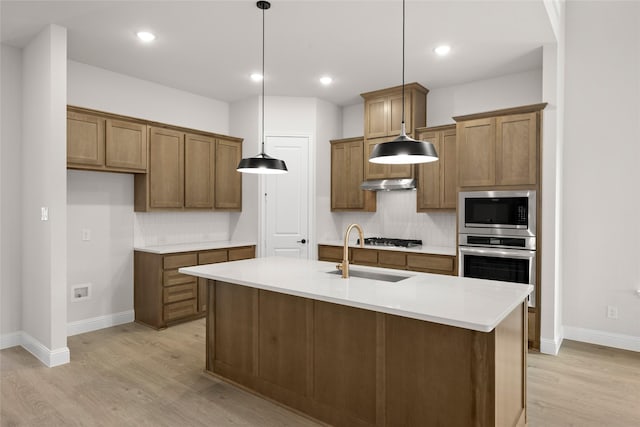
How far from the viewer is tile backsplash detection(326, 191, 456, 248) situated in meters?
5.06

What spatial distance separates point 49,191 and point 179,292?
1.81m

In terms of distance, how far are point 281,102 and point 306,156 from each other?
85cm

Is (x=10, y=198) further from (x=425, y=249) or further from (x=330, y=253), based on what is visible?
(x=425, y=249)

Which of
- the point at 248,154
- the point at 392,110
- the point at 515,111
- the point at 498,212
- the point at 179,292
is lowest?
the point at 179,292

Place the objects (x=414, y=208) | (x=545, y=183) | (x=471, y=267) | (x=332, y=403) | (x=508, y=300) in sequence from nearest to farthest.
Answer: (x=508, y=300)
(x=332, y=403)
(x=545, y=183)
(x=471, y=267)
(x=414, y=208)

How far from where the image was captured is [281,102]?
221 inches

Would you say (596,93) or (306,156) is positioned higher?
(596,93)

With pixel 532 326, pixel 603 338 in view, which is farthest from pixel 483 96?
pixel 603 338

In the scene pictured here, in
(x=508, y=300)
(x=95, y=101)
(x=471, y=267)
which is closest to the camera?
(x=508, y=300)

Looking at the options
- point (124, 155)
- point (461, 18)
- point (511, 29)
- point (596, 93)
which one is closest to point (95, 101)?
point (124, 155)

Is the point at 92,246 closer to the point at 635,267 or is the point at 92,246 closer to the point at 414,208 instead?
the point at 414,208

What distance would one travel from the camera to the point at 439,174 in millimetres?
4770

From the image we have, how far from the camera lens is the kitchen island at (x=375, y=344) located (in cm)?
195

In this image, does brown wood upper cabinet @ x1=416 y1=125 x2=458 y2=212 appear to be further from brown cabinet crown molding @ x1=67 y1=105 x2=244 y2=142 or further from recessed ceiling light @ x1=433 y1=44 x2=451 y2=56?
brown cabinet crown molding @ x1=67 y1=105 x2=244 y2=142
